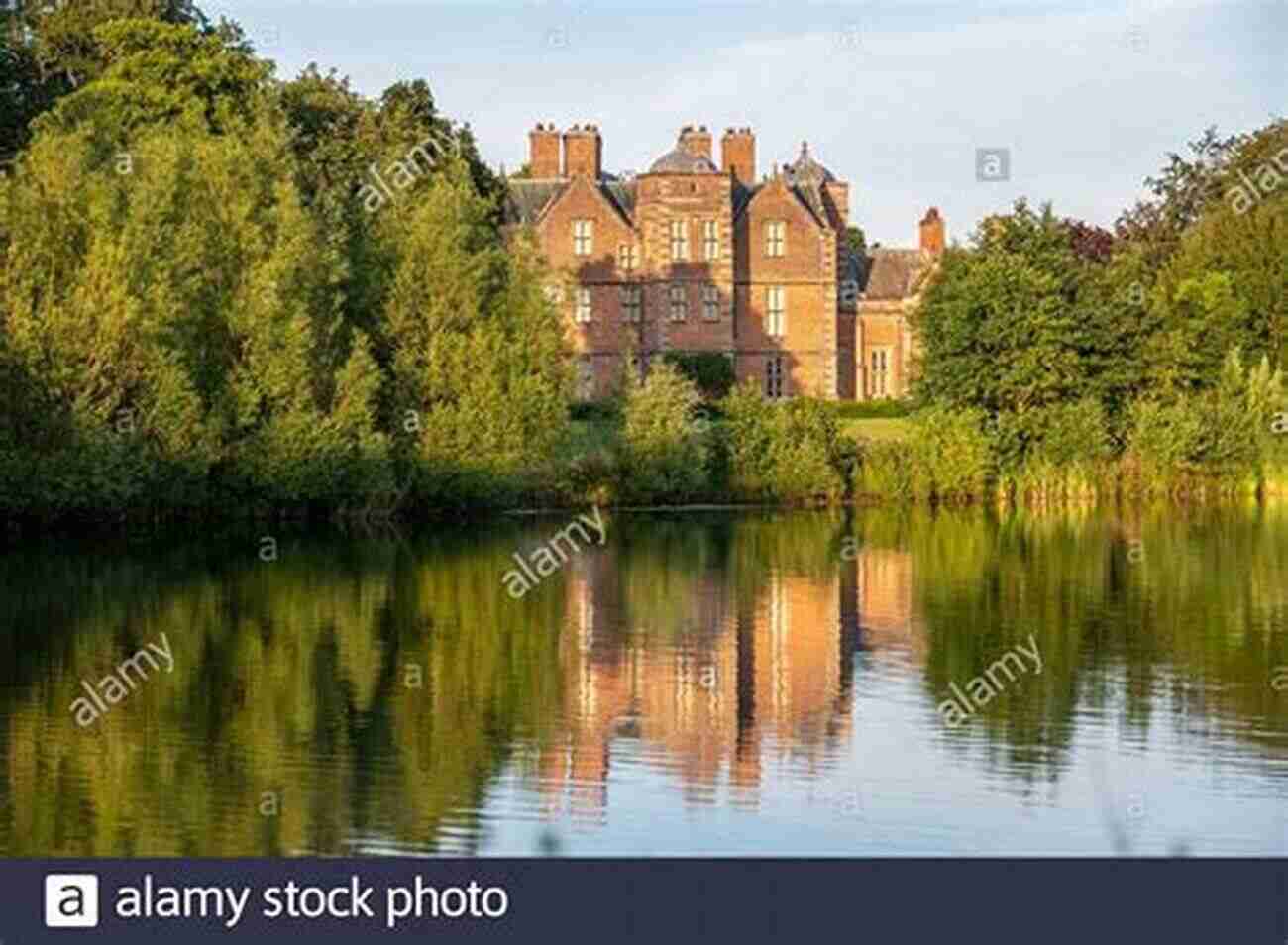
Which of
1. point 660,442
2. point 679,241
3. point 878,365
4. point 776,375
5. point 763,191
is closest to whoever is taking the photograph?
point 660,442

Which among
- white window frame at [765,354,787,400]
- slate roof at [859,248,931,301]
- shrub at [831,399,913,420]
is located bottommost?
shrub at [831,399,913,420]

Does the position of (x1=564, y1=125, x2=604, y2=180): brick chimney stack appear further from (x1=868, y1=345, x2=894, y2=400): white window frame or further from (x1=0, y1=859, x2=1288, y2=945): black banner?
(x1=0, y1=859, x2=1288, y2=945): black banner

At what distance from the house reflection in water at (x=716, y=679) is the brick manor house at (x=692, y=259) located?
30020 millimetres

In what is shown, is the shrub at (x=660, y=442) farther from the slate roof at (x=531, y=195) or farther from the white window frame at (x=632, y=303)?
the slate roof at (x=531, y=195)

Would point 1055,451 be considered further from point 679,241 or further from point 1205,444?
point 679,241

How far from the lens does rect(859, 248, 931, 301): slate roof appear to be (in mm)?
66438

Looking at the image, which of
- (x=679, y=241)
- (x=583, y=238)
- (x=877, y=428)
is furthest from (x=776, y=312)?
(x=877, y=428)

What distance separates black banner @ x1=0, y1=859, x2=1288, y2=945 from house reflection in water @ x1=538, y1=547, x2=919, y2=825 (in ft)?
7.97

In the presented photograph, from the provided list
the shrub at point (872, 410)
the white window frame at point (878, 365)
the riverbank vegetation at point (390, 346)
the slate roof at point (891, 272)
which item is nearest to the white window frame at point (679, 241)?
the shrub at point (872, 410)

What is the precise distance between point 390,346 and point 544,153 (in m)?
23.8

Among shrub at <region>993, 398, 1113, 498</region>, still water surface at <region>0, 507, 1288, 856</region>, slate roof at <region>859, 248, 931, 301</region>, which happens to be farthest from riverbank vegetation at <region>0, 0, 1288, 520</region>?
slate roof at <region>859, 248, 931, 301</region>

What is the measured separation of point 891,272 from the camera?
6738 cm

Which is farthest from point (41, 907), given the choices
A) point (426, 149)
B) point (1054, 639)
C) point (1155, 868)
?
point (426, 149)

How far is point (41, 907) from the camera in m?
11.7
